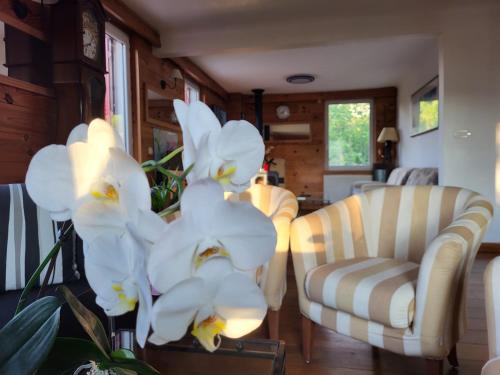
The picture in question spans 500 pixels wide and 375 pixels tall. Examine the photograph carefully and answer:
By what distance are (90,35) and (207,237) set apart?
2624 millimetres

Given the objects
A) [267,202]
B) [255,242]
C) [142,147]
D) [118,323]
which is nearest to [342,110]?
[142,147]

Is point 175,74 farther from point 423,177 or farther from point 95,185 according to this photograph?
point 95,185

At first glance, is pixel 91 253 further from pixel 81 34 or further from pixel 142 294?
pixel 81 34

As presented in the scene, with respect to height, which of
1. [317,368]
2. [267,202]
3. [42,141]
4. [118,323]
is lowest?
[317,368]

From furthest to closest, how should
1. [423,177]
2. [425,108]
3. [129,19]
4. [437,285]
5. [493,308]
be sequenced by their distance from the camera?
[425,108], [423,177], [129,19], [437,285], [493,308]

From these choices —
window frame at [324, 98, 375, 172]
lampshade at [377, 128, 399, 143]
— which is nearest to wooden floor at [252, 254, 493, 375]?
lampshade at [377, 128, 399, 143]

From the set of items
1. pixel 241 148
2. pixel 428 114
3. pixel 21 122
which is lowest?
pixel 241 148

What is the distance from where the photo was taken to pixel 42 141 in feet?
8.55

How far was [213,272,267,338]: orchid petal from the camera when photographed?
0.29 m

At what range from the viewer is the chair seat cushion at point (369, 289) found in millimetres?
1485

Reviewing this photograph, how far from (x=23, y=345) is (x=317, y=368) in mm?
1718

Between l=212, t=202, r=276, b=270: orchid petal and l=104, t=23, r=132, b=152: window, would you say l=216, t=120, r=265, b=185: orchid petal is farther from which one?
l=104, t=23, r=132, b=152: window

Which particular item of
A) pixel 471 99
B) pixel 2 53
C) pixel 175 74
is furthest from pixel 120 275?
pixel 175 74

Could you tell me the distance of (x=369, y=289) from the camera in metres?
1.56
